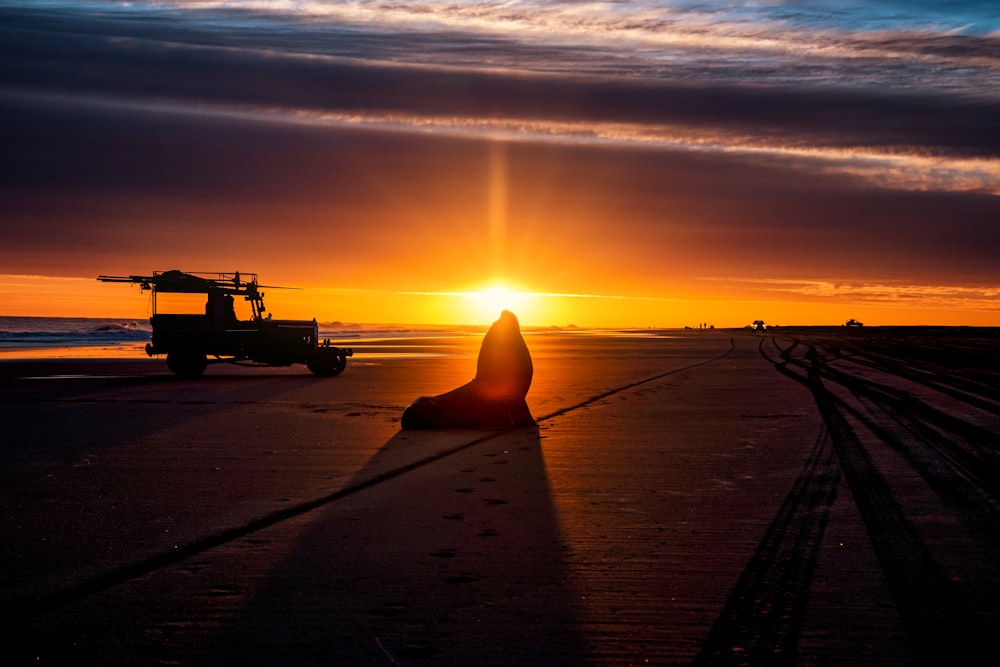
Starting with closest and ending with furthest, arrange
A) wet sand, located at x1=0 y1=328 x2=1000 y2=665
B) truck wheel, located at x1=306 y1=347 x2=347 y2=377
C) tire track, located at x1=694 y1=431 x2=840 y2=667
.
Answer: tire track, located at x1=694 y1=431 x2=840 y2=667, wet sand, located at x1=0 y1=328 x2=1000 y2=665, truck wheel, located at x1=306 y1=347 x2=347 y2=377

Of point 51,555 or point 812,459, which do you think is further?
point 812,459

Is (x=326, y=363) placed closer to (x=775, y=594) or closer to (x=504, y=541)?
(x=504, y=541)

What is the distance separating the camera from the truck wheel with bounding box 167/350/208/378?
33406mm

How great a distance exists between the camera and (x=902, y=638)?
560cm

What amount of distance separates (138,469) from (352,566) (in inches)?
232

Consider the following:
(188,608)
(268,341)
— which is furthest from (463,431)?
(268,341)

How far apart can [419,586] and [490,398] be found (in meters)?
10.4

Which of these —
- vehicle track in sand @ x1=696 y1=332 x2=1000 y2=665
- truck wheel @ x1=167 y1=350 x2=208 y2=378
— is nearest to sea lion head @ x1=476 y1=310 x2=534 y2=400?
vehicle track in sand @ x1=696 y1=332 x2=1000 y2=665

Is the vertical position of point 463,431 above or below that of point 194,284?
below

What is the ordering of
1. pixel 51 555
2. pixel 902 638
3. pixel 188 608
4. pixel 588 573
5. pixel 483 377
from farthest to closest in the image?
pixel 483 377 < pixel 51 555 < pixel 588 573 < pixel 188 608 < pixel 902 638

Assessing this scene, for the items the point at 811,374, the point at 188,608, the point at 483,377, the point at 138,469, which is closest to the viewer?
the point at 188,608

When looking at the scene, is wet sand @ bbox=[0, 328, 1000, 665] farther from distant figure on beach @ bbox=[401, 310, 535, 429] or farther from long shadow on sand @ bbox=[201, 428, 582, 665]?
distant figure on beach @ bbox=[401, 310, 535, 429]

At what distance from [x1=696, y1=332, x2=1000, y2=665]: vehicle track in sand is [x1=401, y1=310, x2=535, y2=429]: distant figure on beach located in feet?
15.5

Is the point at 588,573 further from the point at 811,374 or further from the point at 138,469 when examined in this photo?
the point at 811,374
